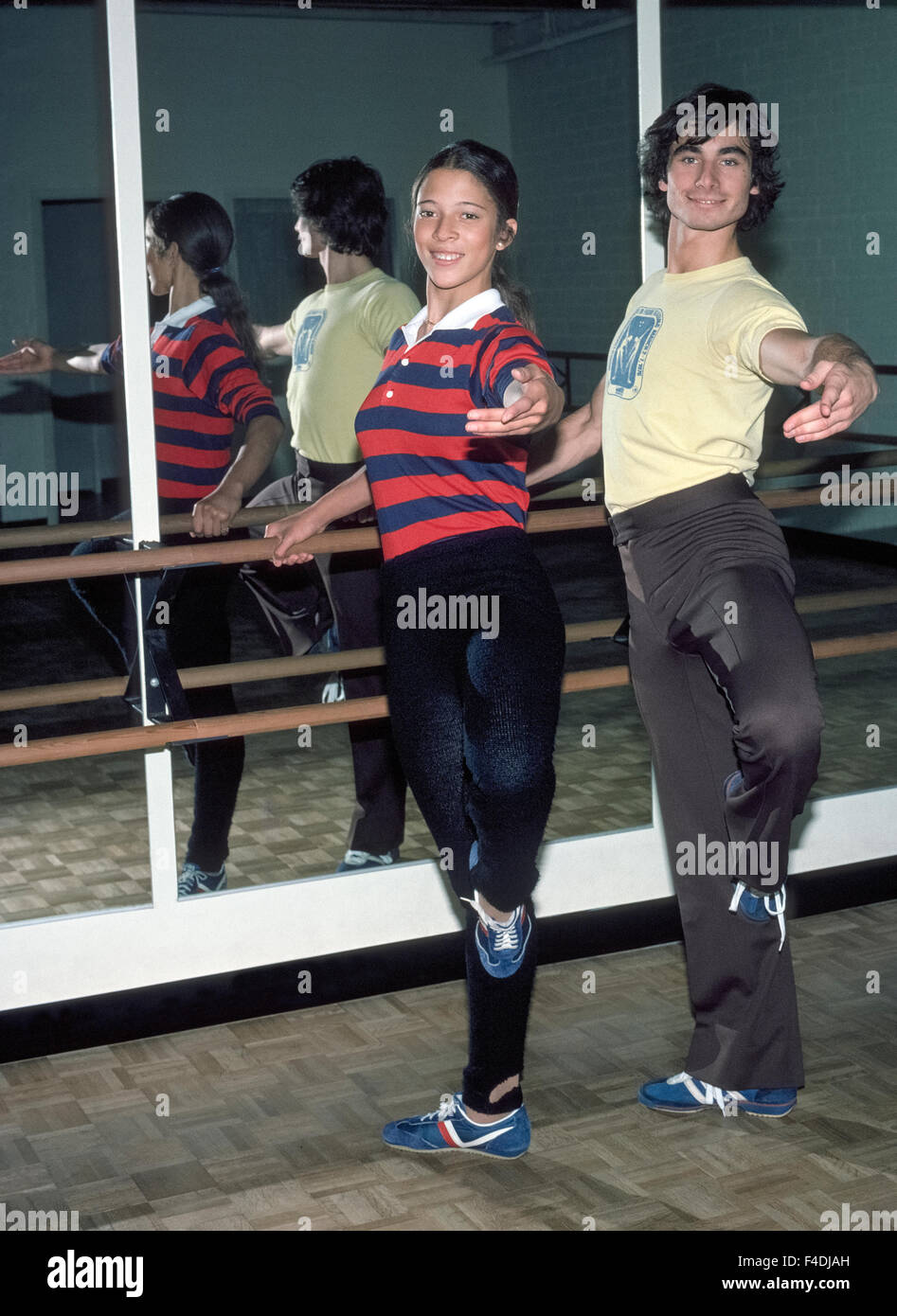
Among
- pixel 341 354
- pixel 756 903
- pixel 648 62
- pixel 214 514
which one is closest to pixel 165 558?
pixel 214 514

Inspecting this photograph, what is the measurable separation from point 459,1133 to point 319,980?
70 cm

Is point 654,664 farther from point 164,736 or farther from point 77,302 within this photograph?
point 77,302

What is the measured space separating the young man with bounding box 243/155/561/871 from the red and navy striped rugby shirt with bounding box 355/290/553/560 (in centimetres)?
100

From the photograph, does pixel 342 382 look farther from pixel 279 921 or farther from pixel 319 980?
pixel 319 980

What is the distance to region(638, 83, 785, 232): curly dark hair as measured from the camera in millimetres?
2232

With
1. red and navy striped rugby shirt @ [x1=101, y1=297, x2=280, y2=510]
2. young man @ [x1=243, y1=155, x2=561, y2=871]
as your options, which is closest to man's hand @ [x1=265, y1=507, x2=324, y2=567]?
red and navy striped rugby shirt @ [x1=101, y1=297, x2=280, y2=510]

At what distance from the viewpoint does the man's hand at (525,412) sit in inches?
71.1

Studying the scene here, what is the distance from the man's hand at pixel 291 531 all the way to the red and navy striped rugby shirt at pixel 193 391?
441mm

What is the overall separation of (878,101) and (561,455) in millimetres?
6159

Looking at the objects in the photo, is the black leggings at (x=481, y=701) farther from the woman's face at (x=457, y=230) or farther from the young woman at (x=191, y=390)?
the young woman at (x=191, y=390)

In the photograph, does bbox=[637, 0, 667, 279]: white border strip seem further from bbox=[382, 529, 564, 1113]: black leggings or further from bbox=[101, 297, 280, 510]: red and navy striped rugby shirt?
bbox=[382, 529, 564, 1113]: black leggings

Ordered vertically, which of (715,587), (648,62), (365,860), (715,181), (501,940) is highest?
(648,62)

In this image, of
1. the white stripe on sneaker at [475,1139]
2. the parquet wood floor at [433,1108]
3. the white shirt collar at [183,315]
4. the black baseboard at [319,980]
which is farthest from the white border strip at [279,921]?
the white shirt collar at [183,315]

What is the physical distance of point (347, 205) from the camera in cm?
321
